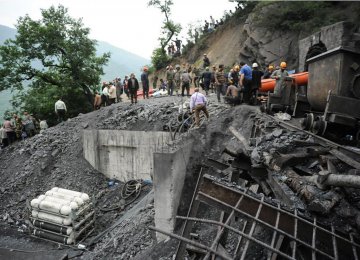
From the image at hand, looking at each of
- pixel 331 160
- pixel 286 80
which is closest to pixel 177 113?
pixel 286 80

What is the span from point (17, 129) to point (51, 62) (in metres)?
5.52

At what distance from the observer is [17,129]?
60.9 ft

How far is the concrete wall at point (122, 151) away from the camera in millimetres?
13656

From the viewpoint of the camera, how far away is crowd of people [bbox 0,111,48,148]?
18203mm

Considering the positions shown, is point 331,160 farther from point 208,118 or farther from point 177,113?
point 177,113

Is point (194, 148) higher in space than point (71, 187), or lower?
higher

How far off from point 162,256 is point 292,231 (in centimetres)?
407

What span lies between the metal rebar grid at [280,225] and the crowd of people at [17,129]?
1654 cm

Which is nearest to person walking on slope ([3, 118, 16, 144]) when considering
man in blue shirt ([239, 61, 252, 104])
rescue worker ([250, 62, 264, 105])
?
man in blue shirt ([239, 61, 252, 104])

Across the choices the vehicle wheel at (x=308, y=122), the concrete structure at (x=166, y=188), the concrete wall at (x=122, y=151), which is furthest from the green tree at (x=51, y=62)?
the vehicle wheel at (x=308, y=122)

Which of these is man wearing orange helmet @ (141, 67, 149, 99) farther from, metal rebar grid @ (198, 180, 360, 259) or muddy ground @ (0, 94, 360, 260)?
metal rebar grid @ (198, 180, 360, 259)

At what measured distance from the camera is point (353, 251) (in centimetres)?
374

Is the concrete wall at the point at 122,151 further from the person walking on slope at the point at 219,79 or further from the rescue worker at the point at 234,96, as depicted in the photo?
the person walking on slope at the point at 219,79

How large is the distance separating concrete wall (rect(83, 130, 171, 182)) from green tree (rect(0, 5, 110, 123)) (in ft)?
25.2
